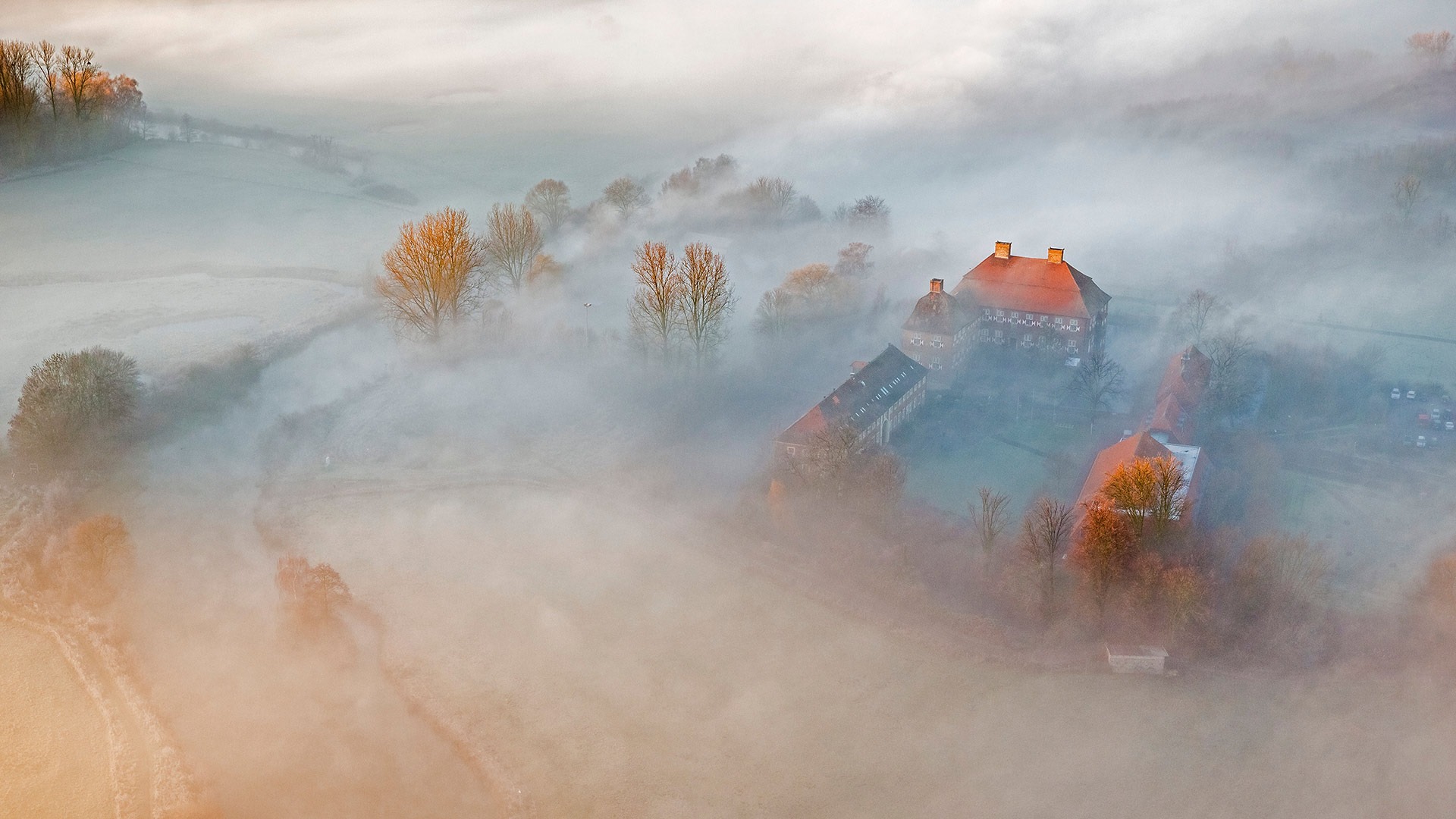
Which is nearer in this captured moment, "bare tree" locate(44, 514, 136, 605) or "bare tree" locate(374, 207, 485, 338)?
"bare tree" locate(44, 514, 136, 605)

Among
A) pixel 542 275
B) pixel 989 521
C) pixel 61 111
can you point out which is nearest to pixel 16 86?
pixel 61 111

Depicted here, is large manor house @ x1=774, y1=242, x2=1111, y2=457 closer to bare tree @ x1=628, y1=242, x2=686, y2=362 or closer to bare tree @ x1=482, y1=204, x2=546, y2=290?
bare tree @ x1=628, y1=242, x2=686, y2=362

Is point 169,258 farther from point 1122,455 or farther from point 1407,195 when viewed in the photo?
point 1407,195

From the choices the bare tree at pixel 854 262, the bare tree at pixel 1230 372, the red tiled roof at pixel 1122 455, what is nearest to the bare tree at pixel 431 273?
the bare tree at pixel 854 262

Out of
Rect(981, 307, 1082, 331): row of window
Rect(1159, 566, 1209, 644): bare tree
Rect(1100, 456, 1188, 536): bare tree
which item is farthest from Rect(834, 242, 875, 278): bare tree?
Rect(1159, 566, 1209, 644): bare tree

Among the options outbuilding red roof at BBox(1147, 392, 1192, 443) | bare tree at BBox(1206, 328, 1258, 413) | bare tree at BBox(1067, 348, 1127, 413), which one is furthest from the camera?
bare tree at BBox(1067, 348, 1127, 413)

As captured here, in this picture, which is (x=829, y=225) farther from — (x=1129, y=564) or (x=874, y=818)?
(x=874, y=818)

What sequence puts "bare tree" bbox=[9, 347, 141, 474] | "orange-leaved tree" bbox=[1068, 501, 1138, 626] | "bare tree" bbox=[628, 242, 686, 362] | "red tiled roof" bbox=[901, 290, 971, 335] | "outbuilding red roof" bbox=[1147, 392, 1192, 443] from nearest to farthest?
"orange-leaved tree" bbox=[1068, 501, 1138, 626]
"bare tree" bbox=[9, 347, 141, 474]
"outbuilding red roof" bbox=[1147, 392, 1192, 443]
"bare tree" bbox=[628, 242, 686, 362]
"red tiled roof" bbox=[901, 290, 971, 335]
